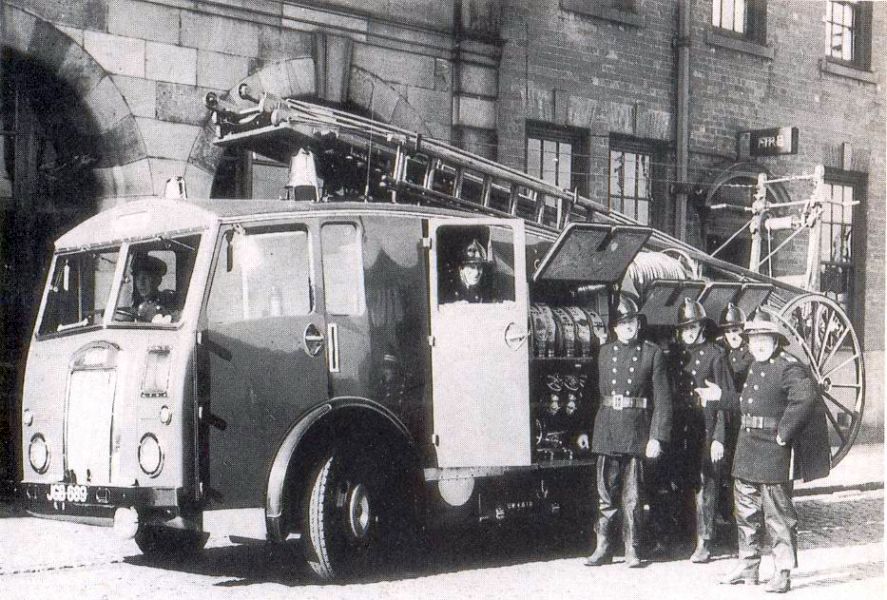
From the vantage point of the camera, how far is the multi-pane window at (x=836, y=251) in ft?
60.8

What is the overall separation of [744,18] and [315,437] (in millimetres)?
12789

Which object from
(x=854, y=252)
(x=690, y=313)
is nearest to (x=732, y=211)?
(x=854, y=252)

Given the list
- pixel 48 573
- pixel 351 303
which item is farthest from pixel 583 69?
pixel 48 573

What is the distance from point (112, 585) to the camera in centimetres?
779

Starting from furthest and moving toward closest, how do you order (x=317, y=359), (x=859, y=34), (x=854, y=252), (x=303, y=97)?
(x=859, y=34), (x=854, y=252), (x=303, y=97), (x=317, y=359)

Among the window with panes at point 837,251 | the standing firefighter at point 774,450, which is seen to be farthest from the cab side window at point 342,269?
the window with panes at point 837,251

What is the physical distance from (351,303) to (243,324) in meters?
0.83

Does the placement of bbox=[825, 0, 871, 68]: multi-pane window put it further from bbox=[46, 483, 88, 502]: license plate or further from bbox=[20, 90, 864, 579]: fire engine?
bbox=[46, 483, 88, 502]: license plate

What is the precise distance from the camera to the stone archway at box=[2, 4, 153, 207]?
11203mm

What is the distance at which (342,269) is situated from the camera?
823cm

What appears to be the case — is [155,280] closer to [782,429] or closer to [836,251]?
[782,429]

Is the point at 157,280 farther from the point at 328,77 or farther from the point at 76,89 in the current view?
the point at 328,77

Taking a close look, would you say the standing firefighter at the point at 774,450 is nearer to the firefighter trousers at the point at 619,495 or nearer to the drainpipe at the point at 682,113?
the firefighter trousers at the point at 619,495

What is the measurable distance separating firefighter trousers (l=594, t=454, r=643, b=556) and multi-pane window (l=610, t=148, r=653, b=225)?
8376 mm
